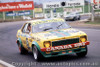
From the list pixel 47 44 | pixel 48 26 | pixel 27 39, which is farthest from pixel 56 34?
pixel 27 39

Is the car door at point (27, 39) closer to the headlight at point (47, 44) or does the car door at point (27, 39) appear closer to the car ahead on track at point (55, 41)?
the car ahead on track at point (55, 41)

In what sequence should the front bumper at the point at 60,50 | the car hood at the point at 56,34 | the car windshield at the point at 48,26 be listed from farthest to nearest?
the car windshield at the point at 48,26 → the car hood at the point at 56,34 → the front bumper at the point at 60,50

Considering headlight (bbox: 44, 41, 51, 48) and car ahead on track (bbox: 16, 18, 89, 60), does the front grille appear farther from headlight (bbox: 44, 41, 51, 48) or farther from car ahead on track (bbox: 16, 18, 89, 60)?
headlight (bbox: 44, 41, 51, 48)

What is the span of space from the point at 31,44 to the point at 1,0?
46408 millimetres

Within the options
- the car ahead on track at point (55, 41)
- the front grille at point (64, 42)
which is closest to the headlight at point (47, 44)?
the car ahead on track at point (55, 41)

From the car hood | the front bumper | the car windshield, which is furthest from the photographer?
the car windshield

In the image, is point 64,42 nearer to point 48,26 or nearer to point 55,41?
point 55,41

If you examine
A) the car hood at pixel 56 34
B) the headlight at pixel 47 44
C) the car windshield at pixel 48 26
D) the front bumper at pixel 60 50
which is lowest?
the front bumper at pixel 60 50

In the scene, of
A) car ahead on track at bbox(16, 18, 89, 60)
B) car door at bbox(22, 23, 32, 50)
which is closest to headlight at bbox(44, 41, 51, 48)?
car ahead on track at bbox(16, 18, 89, 60)

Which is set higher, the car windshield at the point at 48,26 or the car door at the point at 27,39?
the car windshield at the point at 48,26

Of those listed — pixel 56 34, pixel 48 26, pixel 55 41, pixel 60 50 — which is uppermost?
pixel 48 26

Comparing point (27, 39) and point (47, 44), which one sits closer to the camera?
point (47, 44)

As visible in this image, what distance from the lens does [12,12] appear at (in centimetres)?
5366

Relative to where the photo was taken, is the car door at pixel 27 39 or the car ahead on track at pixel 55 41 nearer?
the car ahead on track at pixel 55 41
